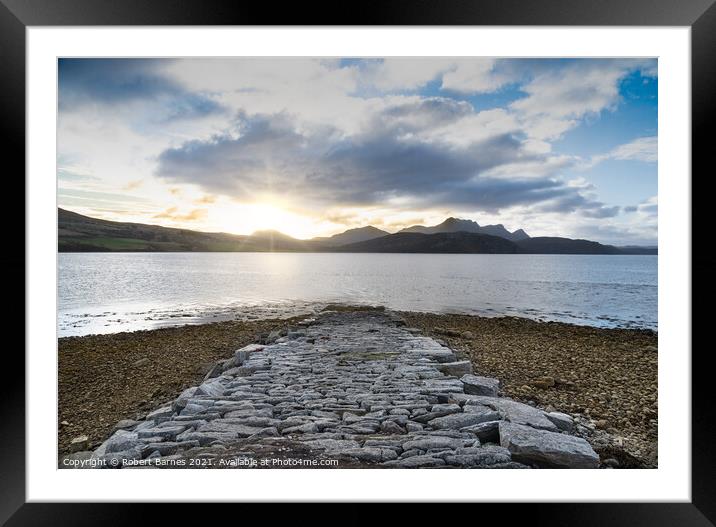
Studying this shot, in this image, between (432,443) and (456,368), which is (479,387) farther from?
(432,443)

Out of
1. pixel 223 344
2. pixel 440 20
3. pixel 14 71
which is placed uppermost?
pixel 440 20

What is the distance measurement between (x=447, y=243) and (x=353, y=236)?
3562 millimetres

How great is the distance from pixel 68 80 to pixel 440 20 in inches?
185

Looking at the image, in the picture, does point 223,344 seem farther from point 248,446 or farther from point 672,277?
point 672,277

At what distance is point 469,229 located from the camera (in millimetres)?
10164

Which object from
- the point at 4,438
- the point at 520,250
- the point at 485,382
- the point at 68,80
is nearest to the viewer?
the point at 4,438

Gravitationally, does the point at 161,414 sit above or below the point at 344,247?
below

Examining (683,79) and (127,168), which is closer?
(683,79)

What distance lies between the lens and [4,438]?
161cm

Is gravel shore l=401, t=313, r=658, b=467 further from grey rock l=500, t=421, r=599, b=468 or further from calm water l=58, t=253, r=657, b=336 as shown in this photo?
calm water l=58, t=253, r=657, b=336

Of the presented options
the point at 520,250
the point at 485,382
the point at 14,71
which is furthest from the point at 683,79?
the point at 520,250

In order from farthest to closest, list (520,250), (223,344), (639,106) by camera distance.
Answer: (520,250), (223,344), (639,106)

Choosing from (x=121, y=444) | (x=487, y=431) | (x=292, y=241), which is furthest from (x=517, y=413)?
(x=292, y=241)

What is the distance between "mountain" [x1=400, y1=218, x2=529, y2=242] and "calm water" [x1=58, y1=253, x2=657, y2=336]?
178 centimetres
